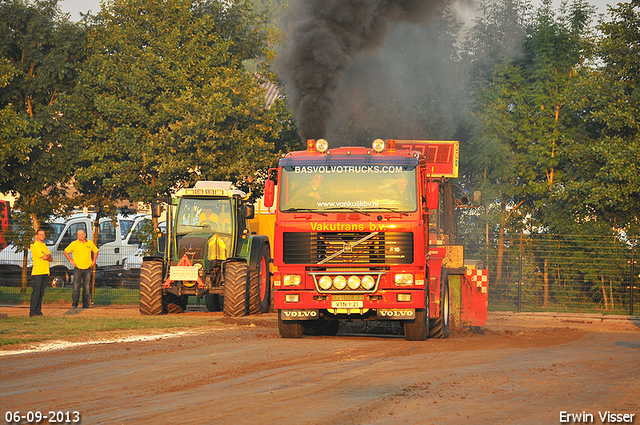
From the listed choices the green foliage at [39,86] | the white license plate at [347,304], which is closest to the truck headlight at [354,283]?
the white license plate at [347,304]

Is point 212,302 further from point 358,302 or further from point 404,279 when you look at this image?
point 404,279

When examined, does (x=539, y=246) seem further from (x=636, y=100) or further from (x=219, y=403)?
(x=219, y=403)

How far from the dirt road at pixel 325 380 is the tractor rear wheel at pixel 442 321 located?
47cm

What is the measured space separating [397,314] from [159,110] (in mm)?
17078

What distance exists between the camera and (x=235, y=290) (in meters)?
19.8

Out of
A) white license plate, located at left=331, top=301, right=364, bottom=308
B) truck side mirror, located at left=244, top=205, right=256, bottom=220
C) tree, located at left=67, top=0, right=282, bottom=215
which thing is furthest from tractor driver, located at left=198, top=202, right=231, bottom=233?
white license plate, located at left=331, top=301, right=364, bottom=308

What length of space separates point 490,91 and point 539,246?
24.0 ft

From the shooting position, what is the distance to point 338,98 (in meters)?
21.8

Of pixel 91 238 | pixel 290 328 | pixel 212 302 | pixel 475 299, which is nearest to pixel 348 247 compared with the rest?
pixel 290 328

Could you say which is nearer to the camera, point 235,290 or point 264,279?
point 235,290

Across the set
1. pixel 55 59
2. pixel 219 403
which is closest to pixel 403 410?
pixel 219 403

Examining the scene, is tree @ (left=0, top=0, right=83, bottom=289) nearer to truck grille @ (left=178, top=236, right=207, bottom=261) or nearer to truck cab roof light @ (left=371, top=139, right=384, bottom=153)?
truck grille @ (left=178, top=236, right=207, bottom=261)

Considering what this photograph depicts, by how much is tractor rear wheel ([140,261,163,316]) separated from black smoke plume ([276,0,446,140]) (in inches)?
191

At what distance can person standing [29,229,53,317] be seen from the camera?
760 inches
